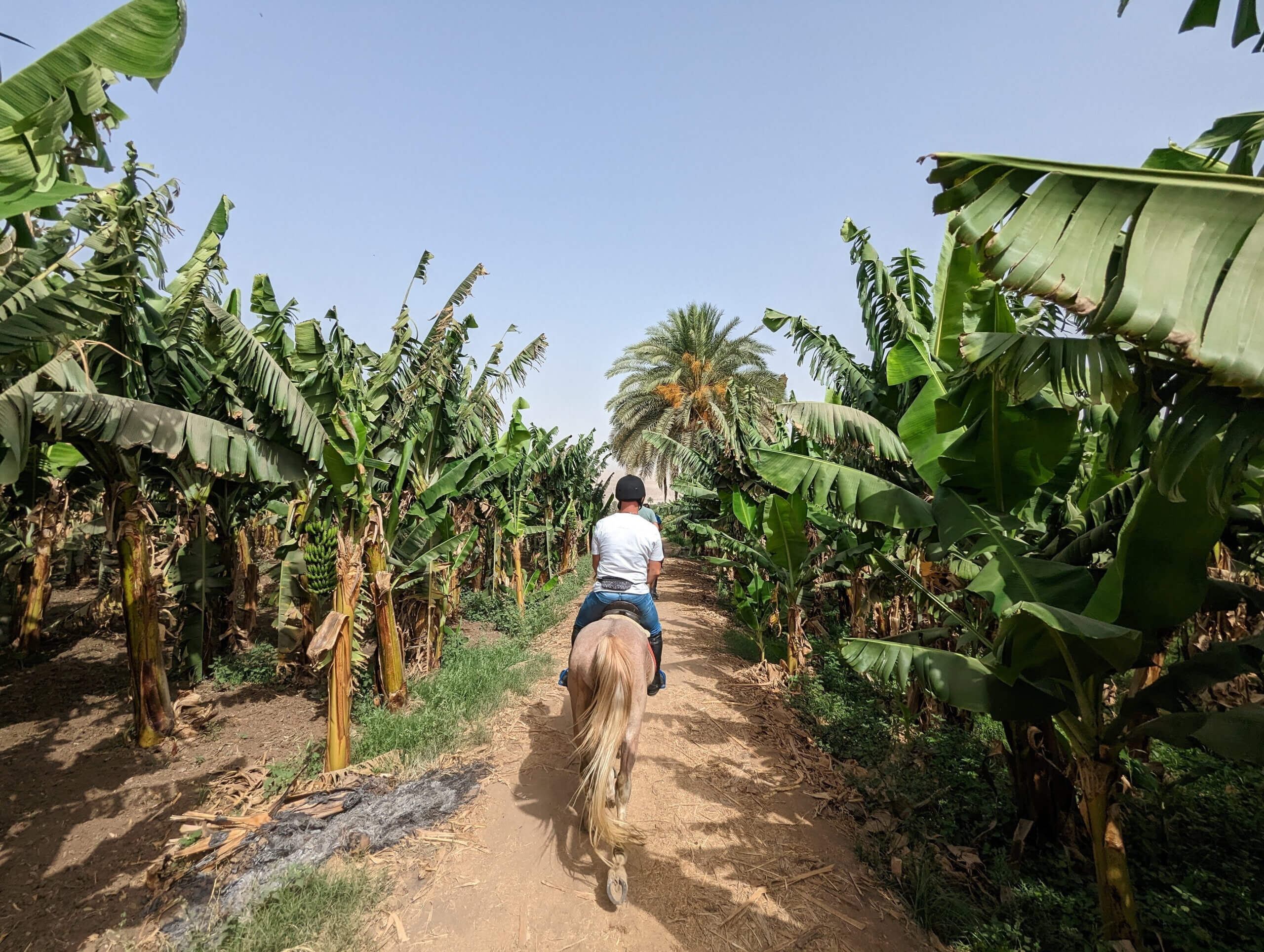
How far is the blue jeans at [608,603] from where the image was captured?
437 cm

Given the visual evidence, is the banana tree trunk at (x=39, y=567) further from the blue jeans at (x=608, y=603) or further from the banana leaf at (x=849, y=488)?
the banana leaf at (x=849, y=488)

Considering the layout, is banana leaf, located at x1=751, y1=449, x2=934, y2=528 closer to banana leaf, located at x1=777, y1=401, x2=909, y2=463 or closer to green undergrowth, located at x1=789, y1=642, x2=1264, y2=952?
banana leaf, located at x1=777, y1=401, x2=909, y2=463

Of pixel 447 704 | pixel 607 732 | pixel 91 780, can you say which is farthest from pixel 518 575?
pixel 607 732

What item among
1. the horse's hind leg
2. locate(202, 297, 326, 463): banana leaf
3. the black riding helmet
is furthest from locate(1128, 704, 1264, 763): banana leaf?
locate(202, 297, 326, 463): banana leaf

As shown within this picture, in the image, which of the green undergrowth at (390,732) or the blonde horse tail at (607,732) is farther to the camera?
the blonde horse tail at (607,732)

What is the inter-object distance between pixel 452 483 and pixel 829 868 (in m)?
5.27

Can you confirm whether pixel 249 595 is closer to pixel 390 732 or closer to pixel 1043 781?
pixel 390 732

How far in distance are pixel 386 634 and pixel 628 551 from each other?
129 inches

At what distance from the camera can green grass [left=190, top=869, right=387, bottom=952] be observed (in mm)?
2846

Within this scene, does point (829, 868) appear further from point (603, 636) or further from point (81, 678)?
point (81, 678)

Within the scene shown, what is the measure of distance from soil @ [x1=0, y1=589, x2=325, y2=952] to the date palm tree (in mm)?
17492

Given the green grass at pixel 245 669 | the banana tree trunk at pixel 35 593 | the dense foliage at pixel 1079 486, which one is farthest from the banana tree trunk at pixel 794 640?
the banana tree trunk at pixel 35 593

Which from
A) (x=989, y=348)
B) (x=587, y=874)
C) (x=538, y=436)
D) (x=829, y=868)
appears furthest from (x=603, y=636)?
(x=538, y=436)

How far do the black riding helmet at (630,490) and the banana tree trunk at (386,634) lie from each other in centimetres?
272
